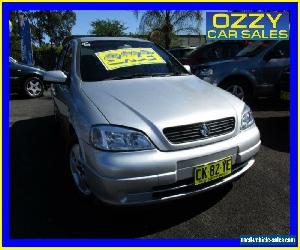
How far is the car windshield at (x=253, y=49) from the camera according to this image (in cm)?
677

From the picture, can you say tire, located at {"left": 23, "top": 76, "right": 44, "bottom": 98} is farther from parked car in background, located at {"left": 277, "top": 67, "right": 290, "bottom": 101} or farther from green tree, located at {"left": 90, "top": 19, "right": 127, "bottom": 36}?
green tree, located at {"left": 90, "top": 19, "right": 127, "bottom": 36}

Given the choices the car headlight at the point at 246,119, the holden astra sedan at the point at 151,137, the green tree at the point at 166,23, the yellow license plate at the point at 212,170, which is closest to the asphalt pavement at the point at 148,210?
the holden astra sedan at the point at 151,137

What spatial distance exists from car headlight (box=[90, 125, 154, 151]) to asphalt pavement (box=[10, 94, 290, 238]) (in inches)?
18.9

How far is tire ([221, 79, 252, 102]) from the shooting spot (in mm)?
6621

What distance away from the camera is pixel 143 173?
7.88 feet

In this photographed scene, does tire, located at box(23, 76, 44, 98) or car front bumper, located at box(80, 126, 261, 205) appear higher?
tire, located at box(23, 76, 44, 98)

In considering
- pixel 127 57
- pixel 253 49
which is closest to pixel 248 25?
pixel 253 49

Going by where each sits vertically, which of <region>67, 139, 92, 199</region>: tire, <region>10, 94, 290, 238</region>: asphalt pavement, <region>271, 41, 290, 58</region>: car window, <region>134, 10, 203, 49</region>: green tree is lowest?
<region>10, 94, 290, 238</region>: asphalt pavement

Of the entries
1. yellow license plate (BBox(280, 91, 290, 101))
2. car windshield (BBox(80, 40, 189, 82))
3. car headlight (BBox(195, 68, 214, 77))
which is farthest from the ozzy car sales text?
car windshield (BBox(80, 40, 189, 82))

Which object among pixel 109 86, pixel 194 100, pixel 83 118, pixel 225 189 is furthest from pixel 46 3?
pixel 225 189

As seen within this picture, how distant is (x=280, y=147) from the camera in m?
4.50

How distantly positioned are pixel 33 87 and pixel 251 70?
6236 mm

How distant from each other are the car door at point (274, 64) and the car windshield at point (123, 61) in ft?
10.7

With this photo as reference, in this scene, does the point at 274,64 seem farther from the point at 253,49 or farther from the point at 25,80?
the point at 25,80
